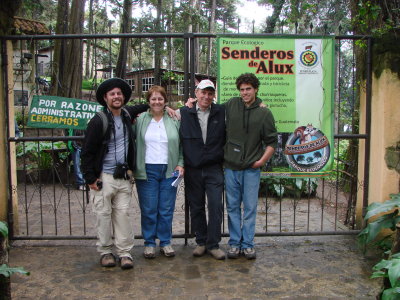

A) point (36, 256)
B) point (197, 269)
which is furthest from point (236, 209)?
point (36, 256)

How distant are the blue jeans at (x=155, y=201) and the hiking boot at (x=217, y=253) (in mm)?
522

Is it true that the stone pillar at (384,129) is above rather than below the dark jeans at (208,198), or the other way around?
above

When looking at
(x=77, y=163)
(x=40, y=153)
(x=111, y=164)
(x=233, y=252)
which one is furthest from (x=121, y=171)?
(x=40, y=153)

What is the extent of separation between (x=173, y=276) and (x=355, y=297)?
1.65 metres

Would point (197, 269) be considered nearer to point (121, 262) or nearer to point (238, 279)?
point (238, 279)

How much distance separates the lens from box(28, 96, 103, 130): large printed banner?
4562 mm

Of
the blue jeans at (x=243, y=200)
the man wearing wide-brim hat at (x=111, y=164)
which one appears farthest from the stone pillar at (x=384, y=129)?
the man wearing wide-brim hat at (x=111, y=164)

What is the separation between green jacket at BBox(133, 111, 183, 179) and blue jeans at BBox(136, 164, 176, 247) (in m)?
0.07

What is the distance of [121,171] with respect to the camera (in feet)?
13.0

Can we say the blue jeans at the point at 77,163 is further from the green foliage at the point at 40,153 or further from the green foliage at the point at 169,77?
the green foliage at the point at 169,77

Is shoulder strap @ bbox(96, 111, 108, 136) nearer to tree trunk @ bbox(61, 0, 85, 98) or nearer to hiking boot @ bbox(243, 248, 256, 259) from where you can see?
hiking boot @ bbox(243, 248, 256, 259)

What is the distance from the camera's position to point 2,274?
264 centimetres

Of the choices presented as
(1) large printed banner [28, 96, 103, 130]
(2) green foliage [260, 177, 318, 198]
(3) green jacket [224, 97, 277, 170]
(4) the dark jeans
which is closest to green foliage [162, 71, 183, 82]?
(1) large printed banner [28, 96, 103, 130]

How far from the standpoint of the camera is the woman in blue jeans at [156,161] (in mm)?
4148
